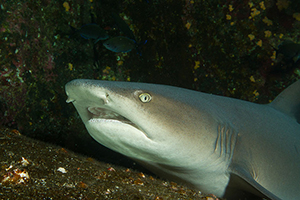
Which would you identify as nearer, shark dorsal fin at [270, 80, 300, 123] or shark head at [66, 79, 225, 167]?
shark head at [66, 79, 225, 167]

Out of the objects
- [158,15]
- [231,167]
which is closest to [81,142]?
[231,167]

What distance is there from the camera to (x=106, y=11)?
3998 millimetres

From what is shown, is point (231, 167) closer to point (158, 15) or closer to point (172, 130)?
point (172, 130)

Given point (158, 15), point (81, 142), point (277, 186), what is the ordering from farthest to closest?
1. point (158, 15)
2. point (81, 142)
3. point (277, 186)

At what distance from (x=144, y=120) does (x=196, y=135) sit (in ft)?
1.93

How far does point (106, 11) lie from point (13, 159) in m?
3.33

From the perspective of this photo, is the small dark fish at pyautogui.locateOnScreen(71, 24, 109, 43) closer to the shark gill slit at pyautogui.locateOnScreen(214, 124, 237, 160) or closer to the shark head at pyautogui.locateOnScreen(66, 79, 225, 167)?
the shark head at pyautogui.locateOnScreen(66, 79, 225, 167)

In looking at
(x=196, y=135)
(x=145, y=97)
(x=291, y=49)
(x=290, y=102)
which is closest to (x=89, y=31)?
(x=145, y=97)

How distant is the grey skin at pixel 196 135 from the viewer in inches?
68.6

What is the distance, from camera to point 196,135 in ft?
6.55

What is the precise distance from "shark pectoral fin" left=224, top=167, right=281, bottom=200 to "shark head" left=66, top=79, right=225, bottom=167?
1.41ft

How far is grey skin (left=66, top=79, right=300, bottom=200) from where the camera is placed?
68.6 inches

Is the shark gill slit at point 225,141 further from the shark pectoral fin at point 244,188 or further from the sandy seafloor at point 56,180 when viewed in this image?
the sandy seafloor at point 56,180

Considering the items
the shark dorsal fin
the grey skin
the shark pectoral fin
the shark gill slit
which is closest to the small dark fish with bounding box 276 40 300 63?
the shark dorsal fin
